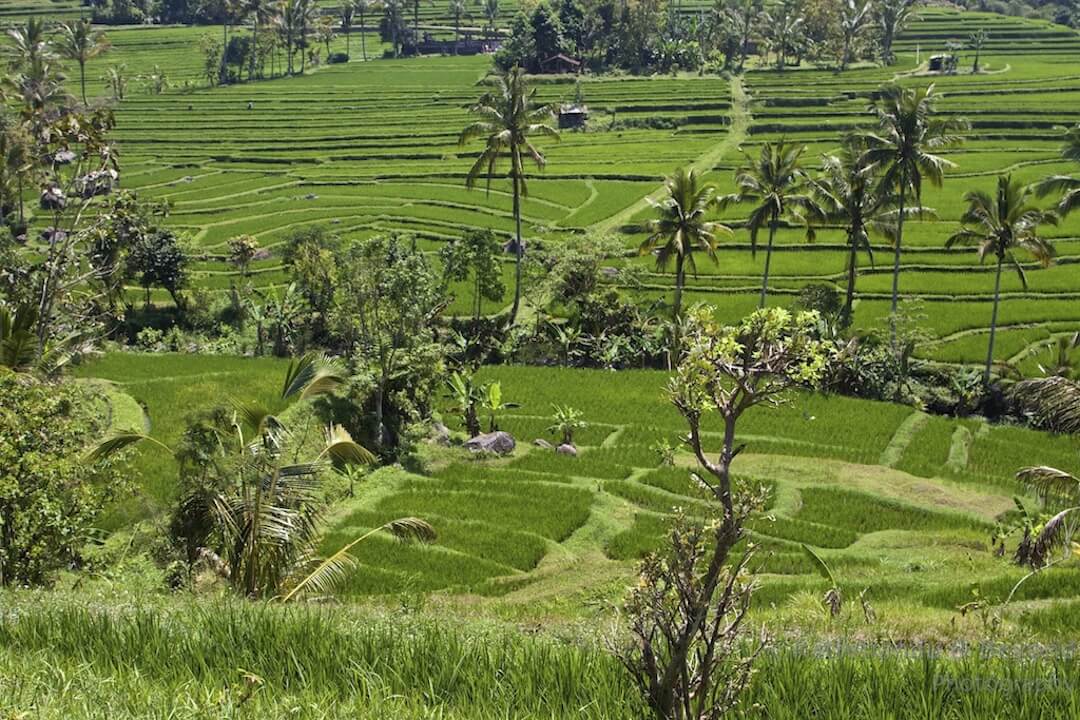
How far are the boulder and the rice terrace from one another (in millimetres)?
112

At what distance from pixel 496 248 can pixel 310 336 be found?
25.8 feet

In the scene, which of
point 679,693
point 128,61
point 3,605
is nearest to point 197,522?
point 3,605

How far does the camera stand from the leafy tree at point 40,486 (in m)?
11.9

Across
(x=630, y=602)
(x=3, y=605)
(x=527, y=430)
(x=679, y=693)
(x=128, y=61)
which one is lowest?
(x=527, y=430)

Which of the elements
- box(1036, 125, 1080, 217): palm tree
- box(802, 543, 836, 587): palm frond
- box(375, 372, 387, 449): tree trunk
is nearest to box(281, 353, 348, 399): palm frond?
box(375, 372, 387, 449): tree trunk

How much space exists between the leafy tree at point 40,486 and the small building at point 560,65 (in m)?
78.3

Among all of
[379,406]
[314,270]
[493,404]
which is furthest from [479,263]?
[379,406]

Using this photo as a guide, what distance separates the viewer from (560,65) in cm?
8856

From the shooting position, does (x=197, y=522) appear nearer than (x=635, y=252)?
Yes

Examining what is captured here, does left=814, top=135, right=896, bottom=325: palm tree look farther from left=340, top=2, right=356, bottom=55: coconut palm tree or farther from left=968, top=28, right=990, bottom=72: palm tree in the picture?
left=340, top=2, right=356, bottom=55: coconut palm tree

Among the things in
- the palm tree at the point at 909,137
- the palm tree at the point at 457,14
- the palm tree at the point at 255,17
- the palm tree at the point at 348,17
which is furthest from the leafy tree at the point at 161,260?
the palm tree at the point at 457,14

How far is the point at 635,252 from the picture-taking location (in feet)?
144

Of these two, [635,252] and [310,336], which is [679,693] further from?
[635,252]

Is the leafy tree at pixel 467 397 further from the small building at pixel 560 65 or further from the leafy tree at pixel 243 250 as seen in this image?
the small building at pixel 560 65
